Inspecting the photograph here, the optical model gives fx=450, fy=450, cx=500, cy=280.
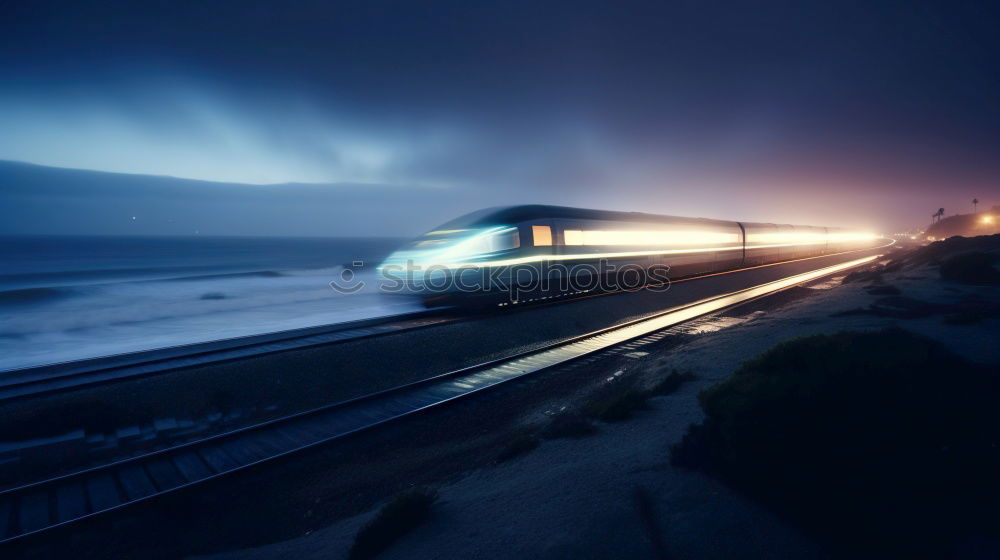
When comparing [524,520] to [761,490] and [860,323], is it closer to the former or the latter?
[761,490]

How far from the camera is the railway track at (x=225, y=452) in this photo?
5254 mm

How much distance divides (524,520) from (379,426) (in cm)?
353

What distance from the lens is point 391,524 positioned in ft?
14.3

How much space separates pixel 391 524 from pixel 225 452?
3.66m

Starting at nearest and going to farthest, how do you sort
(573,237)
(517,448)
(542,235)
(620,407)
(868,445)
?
(868,445) < (517,448) < (620,407) < (542,235) < (573,237)

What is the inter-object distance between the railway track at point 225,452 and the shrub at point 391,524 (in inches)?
101

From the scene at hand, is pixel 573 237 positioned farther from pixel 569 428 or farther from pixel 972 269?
pixel 972 269


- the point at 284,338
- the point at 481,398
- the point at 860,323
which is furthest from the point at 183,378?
the point at 860,323

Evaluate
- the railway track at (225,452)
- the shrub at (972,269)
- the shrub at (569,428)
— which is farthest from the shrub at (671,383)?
the shrub at (972,269)

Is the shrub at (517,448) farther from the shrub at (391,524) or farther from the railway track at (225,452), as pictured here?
the railway track at (225,452)

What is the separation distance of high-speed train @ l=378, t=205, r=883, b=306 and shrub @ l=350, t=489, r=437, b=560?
1026 cm

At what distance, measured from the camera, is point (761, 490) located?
3.98 metres

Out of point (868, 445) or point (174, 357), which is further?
point (174, 357)

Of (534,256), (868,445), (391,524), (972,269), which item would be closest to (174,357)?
(391,524)
